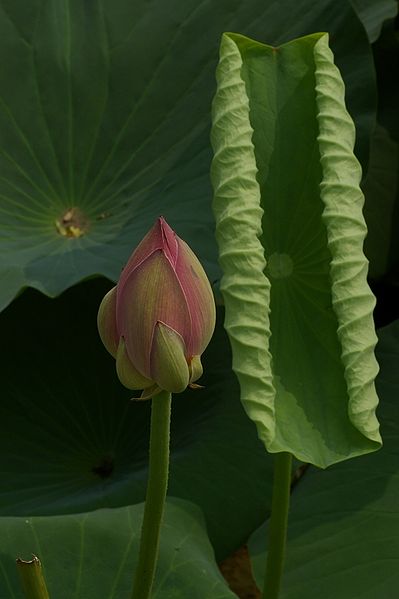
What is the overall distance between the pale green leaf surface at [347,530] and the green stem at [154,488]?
361mm

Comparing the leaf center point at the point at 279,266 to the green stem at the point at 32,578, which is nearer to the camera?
the green stem at the point at 32,578

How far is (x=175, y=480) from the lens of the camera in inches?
51.4

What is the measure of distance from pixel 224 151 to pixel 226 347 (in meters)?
0.65

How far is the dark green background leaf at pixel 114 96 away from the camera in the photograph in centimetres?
146

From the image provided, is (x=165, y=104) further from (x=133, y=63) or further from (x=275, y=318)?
(x=275, y=318)

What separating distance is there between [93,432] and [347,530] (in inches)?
16.4

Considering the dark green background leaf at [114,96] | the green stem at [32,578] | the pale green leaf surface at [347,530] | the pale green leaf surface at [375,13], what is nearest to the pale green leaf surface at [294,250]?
the green stem at [32,578]

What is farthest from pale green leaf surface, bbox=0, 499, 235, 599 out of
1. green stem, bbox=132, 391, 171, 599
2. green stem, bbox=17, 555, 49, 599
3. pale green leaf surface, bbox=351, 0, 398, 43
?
pale green leaf surface, bbox=351, 0, 398, 43

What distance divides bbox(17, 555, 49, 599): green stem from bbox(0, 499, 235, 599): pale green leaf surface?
0.94 feet

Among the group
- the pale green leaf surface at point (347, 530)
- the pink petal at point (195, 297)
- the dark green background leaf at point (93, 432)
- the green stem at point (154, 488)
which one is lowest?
the pale green leaf surface at point (347, 530)

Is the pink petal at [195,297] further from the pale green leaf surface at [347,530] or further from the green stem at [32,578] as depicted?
the pale green leaf surface at [347,530]

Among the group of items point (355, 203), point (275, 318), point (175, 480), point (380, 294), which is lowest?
point (380, 294)

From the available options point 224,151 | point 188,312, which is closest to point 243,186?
point 224,151

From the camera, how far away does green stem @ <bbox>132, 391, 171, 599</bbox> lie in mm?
763
